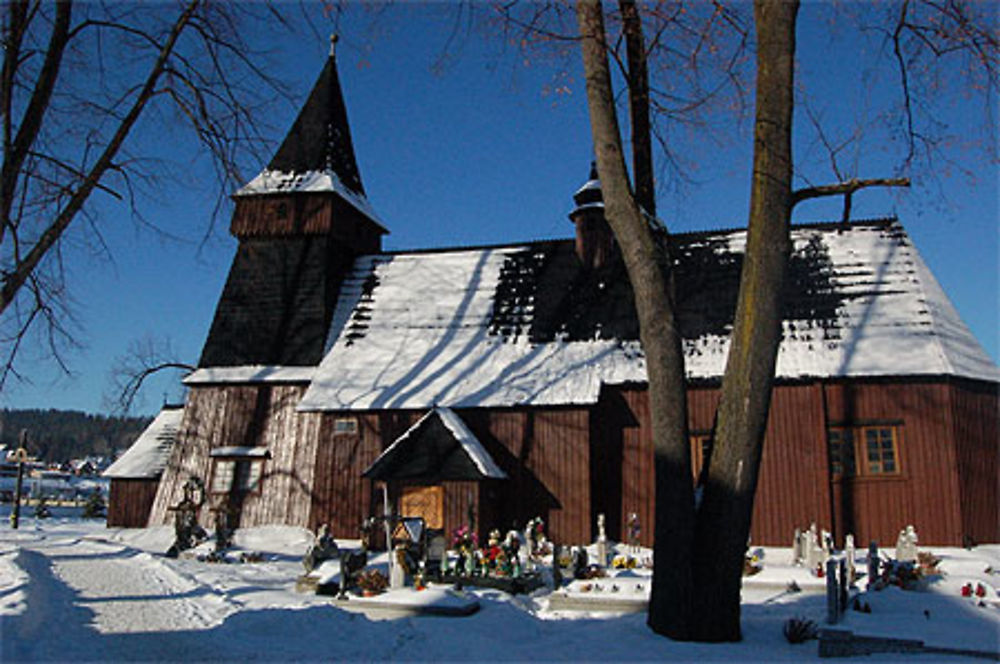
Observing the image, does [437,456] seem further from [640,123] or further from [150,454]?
[150,454]

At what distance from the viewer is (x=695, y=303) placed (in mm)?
21000

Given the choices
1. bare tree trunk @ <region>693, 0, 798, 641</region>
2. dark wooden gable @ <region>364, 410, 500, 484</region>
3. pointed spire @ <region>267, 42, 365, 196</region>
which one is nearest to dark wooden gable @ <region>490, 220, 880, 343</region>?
dark wooden gable @ <region>364, 410, 500, 484</region>

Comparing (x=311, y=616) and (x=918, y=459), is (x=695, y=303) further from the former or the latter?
(x=311, y=616)

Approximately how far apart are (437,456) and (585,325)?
5653mm

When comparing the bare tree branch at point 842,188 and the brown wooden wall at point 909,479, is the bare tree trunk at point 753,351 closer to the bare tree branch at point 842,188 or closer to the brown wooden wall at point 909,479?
the bare tree branch at point 842,188

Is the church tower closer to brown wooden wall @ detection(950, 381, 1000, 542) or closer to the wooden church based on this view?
the wooden church

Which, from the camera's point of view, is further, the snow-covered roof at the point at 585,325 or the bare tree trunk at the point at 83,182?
the snow-covered roof at the point at 585,325

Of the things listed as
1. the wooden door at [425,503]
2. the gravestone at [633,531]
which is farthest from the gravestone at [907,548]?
the wooden door at [425,503]

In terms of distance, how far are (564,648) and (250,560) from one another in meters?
10.6

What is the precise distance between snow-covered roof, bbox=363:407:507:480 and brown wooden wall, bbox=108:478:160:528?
29.4ft

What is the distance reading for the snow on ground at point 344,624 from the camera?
7.96m

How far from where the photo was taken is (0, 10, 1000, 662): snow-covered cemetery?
32.0 ft

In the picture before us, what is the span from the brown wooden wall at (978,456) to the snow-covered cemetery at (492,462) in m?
0.07

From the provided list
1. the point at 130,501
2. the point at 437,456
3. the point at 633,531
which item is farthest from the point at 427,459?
the point at 130,501
